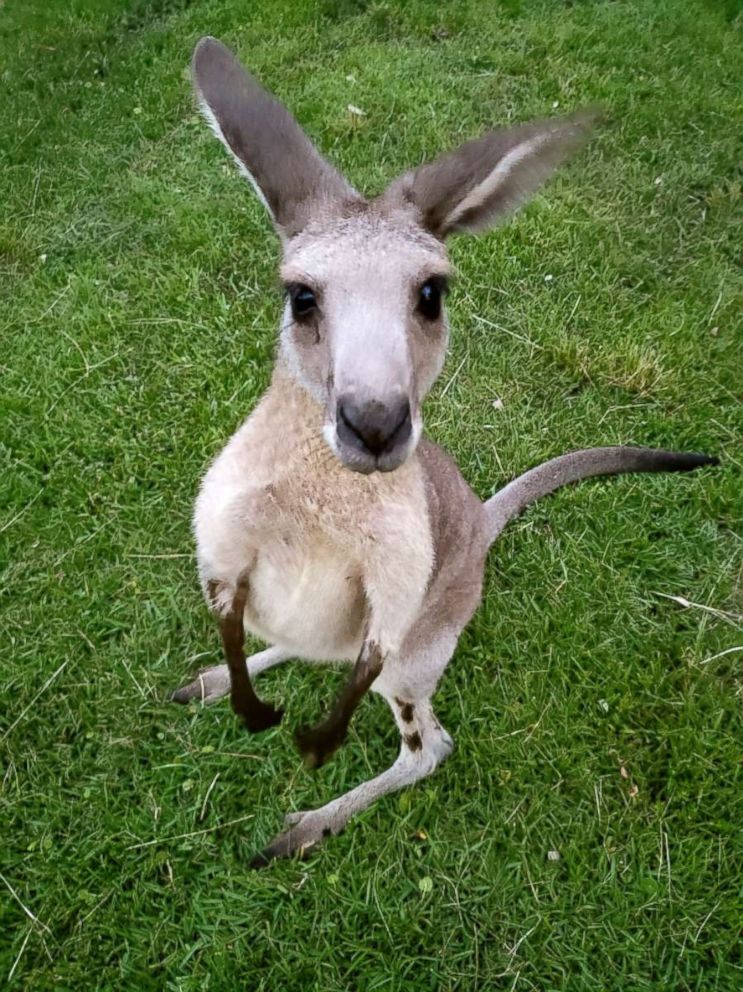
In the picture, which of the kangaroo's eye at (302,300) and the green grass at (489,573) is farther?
the green grass at (489,573)

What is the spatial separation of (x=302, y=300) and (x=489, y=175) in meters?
0.52

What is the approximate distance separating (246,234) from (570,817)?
10.6 ft

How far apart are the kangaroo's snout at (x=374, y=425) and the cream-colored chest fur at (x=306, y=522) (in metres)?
0.28

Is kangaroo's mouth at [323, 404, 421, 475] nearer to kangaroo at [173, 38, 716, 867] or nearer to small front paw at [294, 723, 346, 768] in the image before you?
kangaroo at [173, 38, 716, 867]

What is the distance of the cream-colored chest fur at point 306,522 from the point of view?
1831mm

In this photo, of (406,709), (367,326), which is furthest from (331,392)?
(406,709)

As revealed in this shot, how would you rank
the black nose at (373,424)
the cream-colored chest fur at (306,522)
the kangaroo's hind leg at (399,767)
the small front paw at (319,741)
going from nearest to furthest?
the black nose at (373,424)
the cream-colored chest fur at (306,522)
the small front paw at (319,741)
the kangaroo's hind leg at (399,767)

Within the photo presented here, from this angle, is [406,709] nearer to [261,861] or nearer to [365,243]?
[261,861]

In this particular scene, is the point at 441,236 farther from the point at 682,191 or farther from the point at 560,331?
the point at 682,191

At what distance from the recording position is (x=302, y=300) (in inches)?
70.0

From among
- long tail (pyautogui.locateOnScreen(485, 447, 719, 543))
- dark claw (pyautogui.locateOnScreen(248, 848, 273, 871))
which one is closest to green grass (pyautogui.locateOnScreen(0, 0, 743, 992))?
dark claw (pyautogui.locateOnScreen(248, 848, 273, 871))

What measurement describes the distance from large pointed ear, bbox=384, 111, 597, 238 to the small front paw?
4.11 ft

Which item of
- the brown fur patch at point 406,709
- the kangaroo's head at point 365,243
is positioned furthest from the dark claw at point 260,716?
the kangaroo's head at point 365,243

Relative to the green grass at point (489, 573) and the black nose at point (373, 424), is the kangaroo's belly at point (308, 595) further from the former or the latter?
the green grass at point (489, 573)
